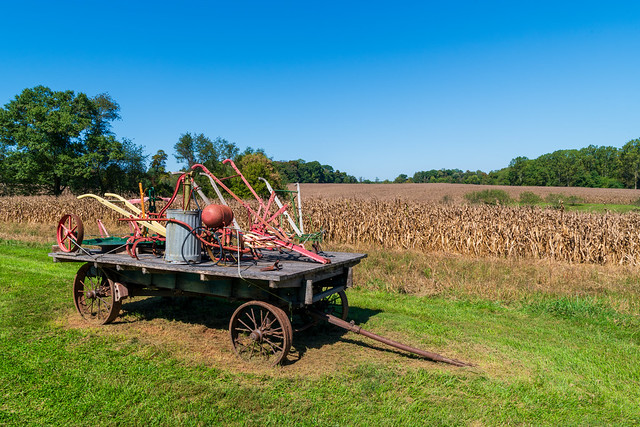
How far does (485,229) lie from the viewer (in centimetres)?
1264

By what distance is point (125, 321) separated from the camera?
666cm

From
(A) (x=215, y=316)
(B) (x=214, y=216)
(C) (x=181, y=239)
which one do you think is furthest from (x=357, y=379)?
(A) (x=215, y=316)

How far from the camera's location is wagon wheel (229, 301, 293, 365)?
4.73 meters

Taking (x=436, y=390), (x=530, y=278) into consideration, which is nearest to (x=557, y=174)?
(x=530, y=278)

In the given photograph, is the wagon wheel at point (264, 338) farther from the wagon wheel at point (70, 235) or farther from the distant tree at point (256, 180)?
the distant tree at point (256, 180)

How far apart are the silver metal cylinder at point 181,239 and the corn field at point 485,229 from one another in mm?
9757

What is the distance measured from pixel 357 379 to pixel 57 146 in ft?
146

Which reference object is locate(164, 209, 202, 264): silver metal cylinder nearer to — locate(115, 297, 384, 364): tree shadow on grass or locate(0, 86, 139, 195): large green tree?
locate(115, 297, 384, 364): tree shadow on grass

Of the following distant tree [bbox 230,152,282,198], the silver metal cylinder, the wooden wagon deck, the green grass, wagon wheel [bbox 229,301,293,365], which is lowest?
the green grass

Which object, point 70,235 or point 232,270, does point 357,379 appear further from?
point 70,235

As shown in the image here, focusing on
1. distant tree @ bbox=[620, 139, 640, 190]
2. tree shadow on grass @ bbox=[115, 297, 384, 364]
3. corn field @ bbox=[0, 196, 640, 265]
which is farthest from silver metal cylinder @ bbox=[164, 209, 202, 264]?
distant tree @ bbox=[620, 139, 640, 190]

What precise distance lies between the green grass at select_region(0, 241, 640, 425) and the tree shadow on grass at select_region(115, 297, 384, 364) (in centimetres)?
7

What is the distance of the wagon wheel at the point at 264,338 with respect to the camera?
4734 mm

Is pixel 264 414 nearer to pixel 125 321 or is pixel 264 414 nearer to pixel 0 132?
pixel 125 321
